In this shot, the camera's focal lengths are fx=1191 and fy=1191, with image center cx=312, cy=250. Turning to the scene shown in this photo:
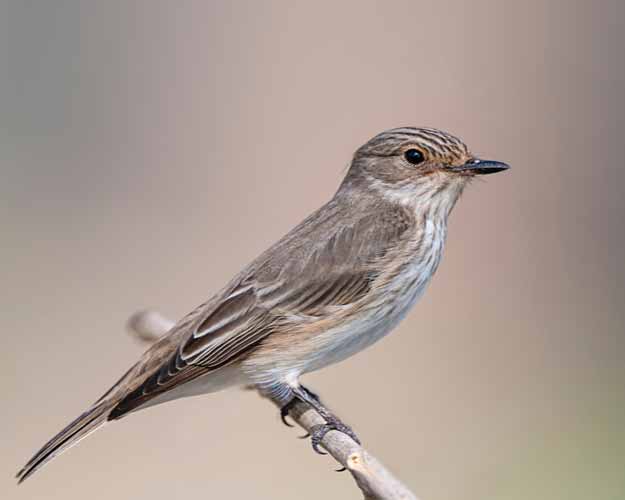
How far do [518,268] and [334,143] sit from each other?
187 centimetres

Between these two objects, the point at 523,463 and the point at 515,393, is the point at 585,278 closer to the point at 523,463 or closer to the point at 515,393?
the point at 515,393

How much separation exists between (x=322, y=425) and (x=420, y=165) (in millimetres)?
1233

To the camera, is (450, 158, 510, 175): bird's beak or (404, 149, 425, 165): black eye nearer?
(450, 158, 510, 175): bird's beak

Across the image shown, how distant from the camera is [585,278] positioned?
9031 millimetres

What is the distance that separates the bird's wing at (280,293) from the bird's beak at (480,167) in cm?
35

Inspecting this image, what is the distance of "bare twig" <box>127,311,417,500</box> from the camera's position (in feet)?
11.8

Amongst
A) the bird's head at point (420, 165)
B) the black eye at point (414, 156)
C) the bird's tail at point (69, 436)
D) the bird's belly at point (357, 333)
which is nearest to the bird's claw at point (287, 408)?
the bird's belly at point (357, 333)

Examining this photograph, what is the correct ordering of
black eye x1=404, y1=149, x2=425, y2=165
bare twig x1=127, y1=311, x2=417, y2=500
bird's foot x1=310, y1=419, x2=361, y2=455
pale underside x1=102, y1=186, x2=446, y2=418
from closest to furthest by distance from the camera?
bare twig x1=127, y1=311, x2=417, y2=500
bird's foot x1=310, y1=419, x2=361, y2=455
pale underside x1=102, y1=186, x2=446, y2=418
black eye x1=404, y1=149, x2=425, y2=165

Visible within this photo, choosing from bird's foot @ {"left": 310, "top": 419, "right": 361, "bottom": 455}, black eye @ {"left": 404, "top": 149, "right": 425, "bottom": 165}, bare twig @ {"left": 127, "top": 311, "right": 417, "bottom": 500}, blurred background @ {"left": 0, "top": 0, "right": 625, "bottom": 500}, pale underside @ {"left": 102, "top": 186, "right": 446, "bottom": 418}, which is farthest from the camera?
blurred background @ {"left": 0, "top": 0, "right": 625, "bottom": 500}

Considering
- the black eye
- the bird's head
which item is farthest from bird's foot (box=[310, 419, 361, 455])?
the black eye

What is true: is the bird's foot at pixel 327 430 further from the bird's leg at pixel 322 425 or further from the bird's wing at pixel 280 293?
the bird's wing at pixel 280 293

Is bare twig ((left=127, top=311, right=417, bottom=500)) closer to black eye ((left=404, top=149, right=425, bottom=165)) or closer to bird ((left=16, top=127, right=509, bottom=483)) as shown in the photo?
bird ((left=16, top=127, right=509, bottom=483))

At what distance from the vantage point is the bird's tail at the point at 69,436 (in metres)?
4.50

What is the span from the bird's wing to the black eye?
0.28 meters
